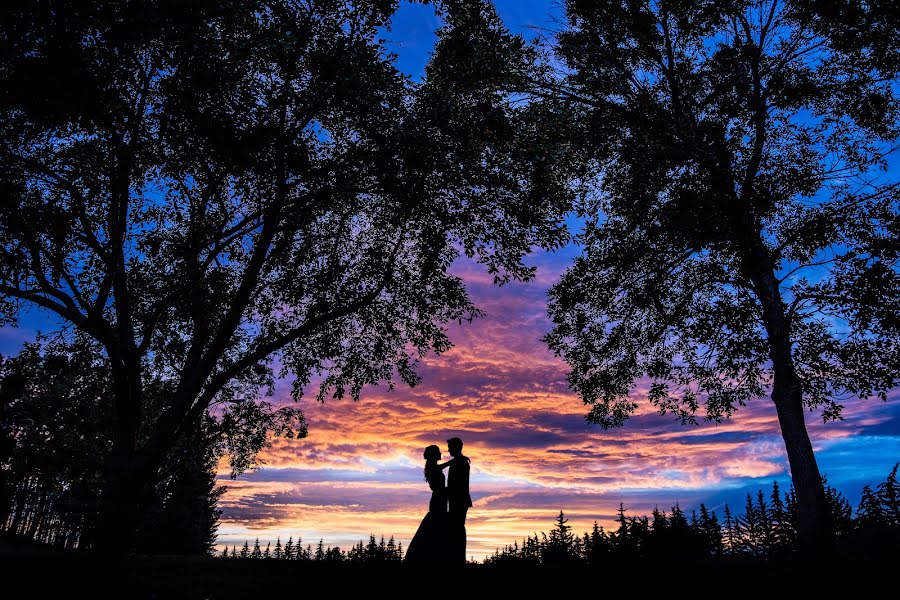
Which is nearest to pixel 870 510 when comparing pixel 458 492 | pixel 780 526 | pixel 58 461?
pixel 780 526

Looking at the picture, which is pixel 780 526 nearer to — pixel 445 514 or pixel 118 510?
pixel 445 514

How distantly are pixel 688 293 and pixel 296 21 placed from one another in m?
15.9

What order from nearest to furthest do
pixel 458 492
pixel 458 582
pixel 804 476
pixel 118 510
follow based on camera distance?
pixel 458 582
pixel 458 492
pixel 118 510
pixel 804 476

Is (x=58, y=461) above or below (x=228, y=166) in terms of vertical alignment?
below

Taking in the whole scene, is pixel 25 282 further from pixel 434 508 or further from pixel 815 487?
pixel 815 487

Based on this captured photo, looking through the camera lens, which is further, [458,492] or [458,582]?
[458,492]

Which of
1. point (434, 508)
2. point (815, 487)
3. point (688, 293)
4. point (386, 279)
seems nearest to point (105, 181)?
point (386, 279)

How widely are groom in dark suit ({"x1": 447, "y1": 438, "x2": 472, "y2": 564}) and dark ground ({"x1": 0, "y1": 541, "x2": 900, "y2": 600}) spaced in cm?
80

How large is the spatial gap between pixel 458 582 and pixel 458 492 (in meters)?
1.81

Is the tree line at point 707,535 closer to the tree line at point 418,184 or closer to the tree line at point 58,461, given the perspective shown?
the tree line at point 418,184

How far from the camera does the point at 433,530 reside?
478 inches

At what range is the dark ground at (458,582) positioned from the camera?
1012 centimetres

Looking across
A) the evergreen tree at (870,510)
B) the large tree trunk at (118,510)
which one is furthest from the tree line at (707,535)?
the large tree trunk at (118,510)

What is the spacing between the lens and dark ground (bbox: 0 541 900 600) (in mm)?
10125
